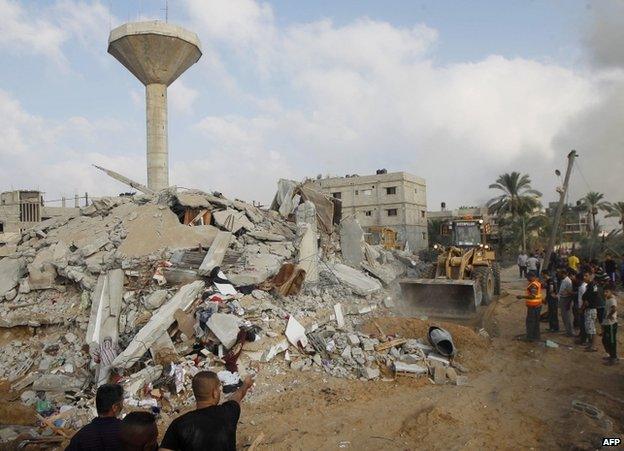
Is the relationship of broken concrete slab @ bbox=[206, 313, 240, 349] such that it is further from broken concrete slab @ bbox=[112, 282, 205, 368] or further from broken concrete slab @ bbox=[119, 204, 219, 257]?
broken concrete slab @ bbox=[119, 204, 219, 257]

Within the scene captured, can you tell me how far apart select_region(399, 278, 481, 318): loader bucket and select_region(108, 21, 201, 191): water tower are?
48.3 feet

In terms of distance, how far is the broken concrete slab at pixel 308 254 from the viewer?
36.8 ft

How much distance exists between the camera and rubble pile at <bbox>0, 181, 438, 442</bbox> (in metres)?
7.16

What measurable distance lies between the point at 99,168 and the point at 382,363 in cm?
1300

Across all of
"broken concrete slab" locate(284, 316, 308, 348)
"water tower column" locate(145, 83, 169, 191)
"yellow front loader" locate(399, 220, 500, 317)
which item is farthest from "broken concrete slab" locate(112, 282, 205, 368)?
"water tower column" locate(145, 83, 169, 191)

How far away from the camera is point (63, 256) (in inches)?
427

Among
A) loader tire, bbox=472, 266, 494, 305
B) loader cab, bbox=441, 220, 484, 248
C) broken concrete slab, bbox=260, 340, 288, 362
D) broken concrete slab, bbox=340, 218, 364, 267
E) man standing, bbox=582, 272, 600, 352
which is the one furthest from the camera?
broken concrete slab, bbox=340, 218, 364, 267

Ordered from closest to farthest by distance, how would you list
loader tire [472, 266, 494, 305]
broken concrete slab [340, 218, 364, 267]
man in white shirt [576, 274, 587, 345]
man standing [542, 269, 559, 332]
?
man in white shirt [576, 274, 587, 345]
man standing [542, 269, 559, 332]
loader tire [472, 266, 494, 305]
broken concrete slab [340, 218, 364, 267]

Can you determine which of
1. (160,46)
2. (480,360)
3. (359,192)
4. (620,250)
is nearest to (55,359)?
(480,360)

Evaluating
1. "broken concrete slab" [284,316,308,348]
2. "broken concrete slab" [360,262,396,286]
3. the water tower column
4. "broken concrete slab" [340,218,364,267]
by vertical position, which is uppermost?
the water tower column

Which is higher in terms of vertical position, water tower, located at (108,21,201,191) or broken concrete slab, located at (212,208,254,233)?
water tower, located at (108,21,201,191)

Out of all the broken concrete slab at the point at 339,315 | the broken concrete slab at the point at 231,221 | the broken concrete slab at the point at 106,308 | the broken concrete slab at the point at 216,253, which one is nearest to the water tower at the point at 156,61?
the broken concrete slab at the point at 231,221

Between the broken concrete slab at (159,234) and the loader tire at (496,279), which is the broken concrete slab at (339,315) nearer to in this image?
the broken concrete slab at (159,234)

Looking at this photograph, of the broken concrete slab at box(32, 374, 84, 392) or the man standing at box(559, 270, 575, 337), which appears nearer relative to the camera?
the broken concrete slab at box(32, 374, 84, 392)
